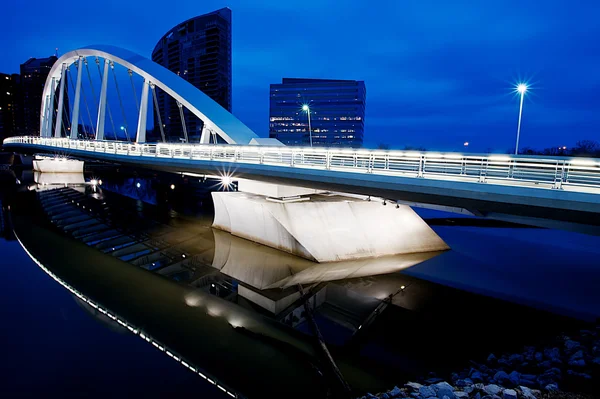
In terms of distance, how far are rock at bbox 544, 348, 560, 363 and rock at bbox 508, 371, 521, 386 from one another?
48.5 inches

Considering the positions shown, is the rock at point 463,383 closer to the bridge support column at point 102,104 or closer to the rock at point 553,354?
the rock at point 553,354

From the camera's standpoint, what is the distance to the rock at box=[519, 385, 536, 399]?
604cm

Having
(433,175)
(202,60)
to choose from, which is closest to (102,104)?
(433,175)

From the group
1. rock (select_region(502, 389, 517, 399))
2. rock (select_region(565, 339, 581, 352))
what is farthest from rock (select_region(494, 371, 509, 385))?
rock (select_region(565, 339, 581, 352))

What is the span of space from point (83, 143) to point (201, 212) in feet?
47.9

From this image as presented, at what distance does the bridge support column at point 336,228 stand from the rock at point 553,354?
8.42 metres

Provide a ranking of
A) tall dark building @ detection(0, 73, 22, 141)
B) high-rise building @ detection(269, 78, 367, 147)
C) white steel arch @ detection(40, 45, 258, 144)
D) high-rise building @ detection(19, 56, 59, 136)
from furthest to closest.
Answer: high-rise building @ detection(19, 56, 59, 136)
tall dark building @ detection(0, 73, 22, 141)
high-rise building @ detection(269, 78, 367, 147)
white steel arch @ detection(40, 45, 258, 144)

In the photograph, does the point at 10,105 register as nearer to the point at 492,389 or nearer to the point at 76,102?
the point at 76,102

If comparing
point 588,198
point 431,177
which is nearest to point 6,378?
point 431,177

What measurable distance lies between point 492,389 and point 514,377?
0.99 meters

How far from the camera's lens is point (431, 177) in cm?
1054

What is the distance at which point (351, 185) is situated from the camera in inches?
477

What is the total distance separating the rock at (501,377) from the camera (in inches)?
271

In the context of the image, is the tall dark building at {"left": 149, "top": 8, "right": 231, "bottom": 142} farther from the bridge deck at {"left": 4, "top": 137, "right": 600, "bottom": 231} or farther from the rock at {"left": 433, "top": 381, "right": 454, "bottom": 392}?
the rock at {"left": 433, "top": 381, "right": 454, "bottom": 392}
